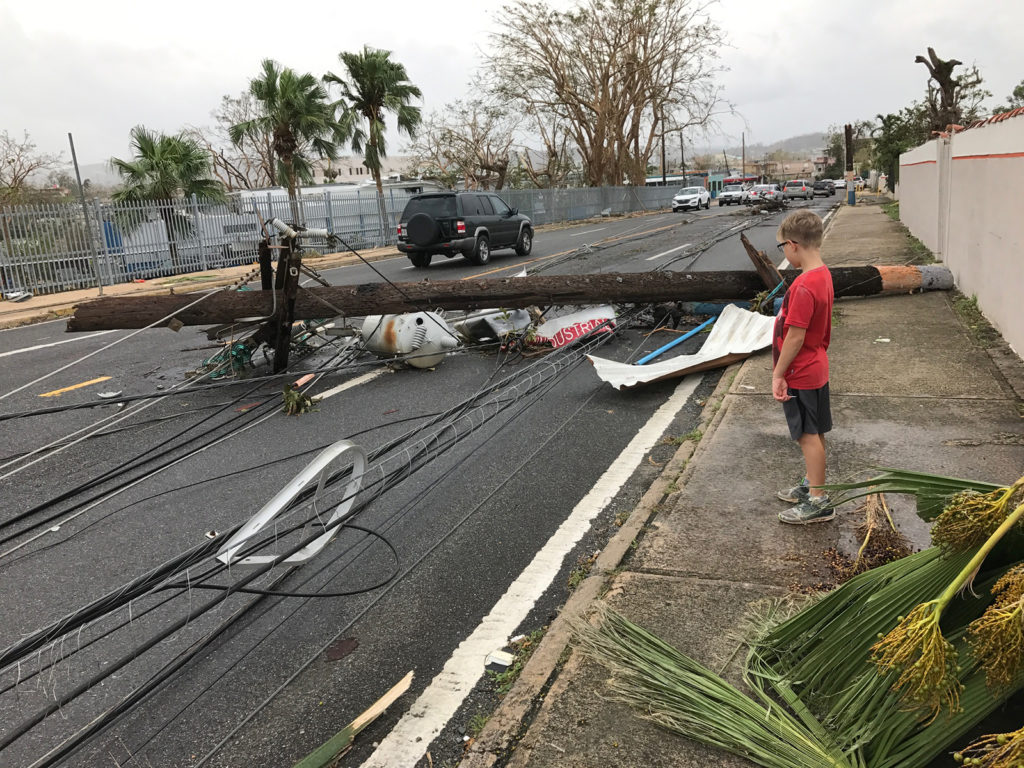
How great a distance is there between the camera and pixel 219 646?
337 centimetres

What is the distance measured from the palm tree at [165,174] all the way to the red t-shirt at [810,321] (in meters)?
19.8

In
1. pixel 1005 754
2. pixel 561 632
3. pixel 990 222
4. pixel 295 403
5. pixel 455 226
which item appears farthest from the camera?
pixel 455 226

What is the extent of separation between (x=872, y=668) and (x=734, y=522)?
1.78 metres

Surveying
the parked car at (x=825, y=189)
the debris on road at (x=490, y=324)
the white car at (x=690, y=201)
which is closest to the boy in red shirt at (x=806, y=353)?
the debris on road at (x=490, y=324)

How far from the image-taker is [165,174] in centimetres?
2144

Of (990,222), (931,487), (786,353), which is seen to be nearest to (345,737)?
(931,487)

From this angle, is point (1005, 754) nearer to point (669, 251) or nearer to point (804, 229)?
point (804, 229)

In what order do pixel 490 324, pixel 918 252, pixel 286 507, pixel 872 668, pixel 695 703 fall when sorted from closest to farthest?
pixel 872 668 → pixel 695 703 → pixel 286 507 → pixel 490 324 → pixel 918 252

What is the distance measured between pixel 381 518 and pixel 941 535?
3.10 metres

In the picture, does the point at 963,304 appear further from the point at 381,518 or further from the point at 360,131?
the point at 360,131

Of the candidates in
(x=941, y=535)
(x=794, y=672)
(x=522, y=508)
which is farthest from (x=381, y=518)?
(x=941, y=535)

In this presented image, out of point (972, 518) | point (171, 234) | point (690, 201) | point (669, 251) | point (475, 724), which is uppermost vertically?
point (171, 234)

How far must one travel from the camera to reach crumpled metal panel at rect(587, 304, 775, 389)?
702 cm

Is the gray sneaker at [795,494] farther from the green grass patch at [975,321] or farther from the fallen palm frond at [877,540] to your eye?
the green grass patch at [975,321]
